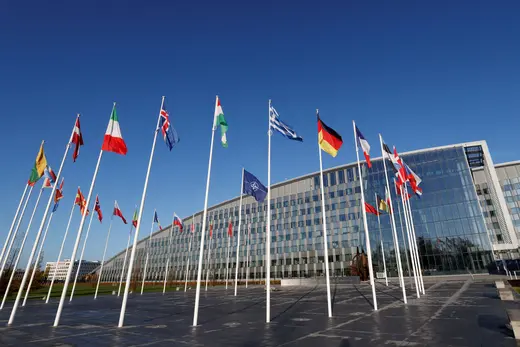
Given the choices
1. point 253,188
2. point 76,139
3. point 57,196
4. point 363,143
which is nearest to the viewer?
point 76,139

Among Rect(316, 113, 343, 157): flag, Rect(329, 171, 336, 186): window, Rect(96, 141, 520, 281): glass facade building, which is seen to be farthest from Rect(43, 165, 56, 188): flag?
Rect(329, 171, 336, 186): window

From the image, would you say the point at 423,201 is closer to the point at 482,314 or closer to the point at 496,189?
the point at 496,189

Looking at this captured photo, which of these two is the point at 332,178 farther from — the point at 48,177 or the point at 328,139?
the point at 48,177

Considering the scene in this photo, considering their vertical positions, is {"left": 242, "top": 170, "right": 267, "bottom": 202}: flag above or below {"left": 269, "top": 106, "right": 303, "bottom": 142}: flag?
below

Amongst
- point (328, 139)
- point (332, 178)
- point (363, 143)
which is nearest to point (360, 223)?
point (332, 178)

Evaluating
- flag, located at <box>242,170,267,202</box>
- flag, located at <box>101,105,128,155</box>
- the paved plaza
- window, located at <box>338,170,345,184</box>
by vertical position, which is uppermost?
window, located at <box>338,170,345,184</box>

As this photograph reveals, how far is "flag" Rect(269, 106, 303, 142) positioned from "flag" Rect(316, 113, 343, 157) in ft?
3.88

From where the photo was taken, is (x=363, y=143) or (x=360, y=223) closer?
(x=363, y=143)

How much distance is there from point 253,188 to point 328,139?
5.46 meters

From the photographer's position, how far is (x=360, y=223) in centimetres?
7244

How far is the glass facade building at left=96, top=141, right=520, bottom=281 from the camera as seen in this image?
5916 cm

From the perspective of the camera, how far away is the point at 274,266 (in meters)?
81.4

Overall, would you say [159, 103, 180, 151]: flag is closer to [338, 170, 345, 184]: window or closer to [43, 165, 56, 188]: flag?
[43, 165, 56, 188]: flag

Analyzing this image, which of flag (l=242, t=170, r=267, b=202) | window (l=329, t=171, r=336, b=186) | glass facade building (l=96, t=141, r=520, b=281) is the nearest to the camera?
flag (l=242, t=170, r=267, b=202)
